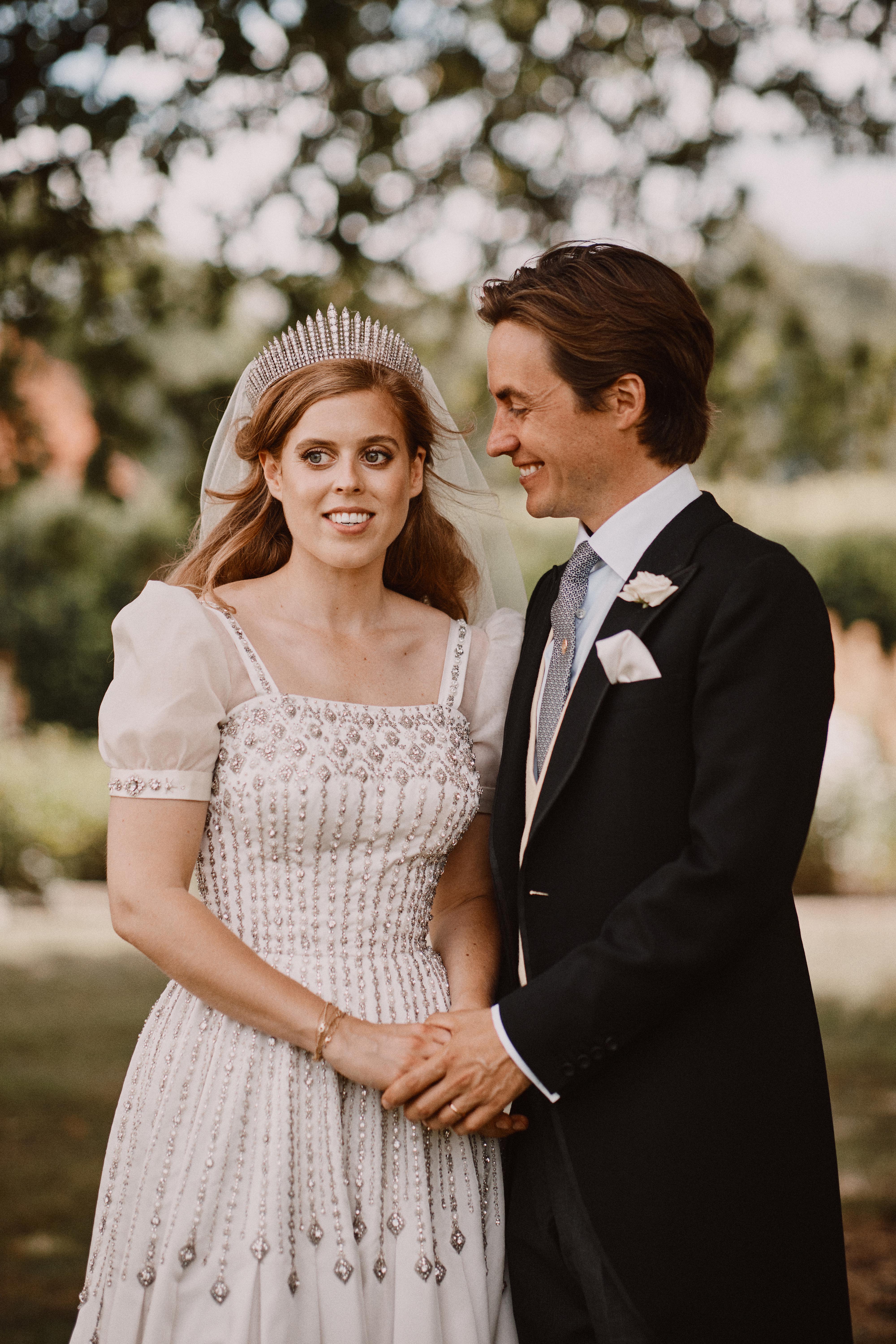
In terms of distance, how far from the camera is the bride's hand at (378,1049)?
7.48 feet

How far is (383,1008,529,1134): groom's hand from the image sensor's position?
220 centimetres

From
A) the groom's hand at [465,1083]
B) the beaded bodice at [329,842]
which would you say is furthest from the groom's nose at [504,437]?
the groom's hand at [465,1083]

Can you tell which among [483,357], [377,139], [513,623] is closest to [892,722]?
[483,357]

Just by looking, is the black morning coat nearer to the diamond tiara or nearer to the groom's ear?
the groom's ear

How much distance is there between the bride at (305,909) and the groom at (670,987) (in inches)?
6.9

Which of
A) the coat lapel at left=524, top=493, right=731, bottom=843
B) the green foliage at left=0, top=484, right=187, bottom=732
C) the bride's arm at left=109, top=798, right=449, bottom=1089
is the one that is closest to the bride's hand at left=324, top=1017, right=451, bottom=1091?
the bride's arm at left=109, top=798, right=449, bottom=1089

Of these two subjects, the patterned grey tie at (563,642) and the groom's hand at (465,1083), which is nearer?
the groom's hand at (465,1083)

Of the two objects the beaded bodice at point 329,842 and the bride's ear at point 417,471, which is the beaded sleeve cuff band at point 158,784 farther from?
the bride's ear at point 417,471

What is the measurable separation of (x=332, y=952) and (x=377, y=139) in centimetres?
396

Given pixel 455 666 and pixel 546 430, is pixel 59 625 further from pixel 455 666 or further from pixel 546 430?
pixel 546 430

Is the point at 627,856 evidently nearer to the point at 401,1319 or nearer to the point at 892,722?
the point at 401,1319

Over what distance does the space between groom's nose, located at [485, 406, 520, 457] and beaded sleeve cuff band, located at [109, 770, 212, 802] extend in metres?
0.85

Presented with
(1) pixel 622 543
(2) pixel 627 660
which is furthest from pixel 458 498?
(2) pixel 627 660

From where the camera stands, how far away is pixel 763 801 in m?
2.09
